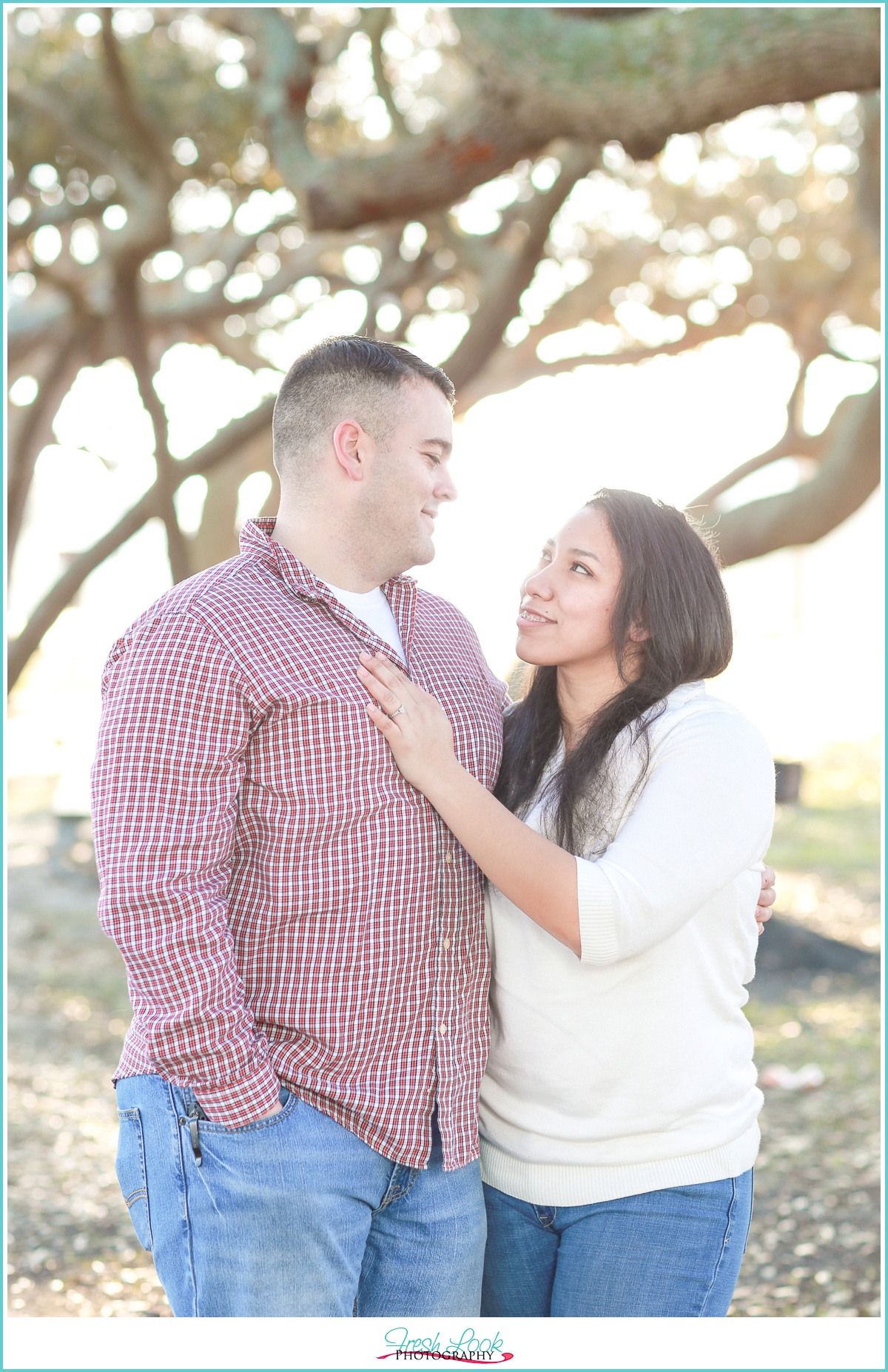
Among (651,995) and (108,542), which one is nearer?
(651,995)

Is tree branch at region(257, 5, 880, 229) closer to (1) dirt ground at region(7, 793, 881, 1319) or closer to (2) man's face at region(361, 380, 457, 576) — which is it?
(2) man's face at region(361, 380, 457, 576)

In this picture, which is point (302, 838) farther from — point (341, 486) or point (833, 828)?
point (833, 828)

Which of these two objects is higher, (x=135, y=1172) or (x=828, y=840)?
(x=135, y=1172)

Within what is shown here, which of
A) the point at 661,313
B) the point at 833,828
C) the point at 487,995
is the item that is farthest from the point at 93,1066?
the point at 833,828

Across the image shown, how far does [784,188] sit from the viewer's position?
26.9 feet

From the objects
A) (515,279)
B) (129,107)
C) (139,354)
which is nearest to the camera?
(129,107)

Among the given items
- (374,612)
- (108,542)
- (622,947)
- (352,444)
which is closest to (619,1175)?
(622,947)

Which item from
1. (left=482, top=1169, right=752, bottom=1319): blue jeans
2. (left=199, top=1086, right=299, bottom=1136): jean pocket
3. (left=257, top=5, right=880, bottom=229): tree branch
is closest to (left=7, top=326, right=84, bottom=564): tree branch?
(left=257, top=5, right=880, bottom=229): tree branch

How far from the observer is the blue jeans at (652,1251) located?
6.62ft

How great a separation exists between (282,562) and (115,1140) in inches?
164

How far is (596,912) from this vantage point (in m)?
1.93

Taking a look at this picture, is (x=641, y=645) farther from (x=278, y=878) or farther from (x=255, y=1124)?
(x=255, y=1124)

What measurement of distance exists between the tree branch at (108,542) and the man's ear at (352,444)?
407cm

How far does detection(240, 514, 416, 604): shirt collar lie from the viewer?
83.3 inches
